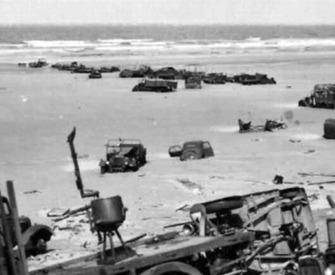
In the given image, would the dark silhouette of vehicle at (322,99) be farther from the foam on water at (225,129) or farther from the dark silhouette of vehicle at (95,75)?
the dark silhouette of vehicle at (95,75)

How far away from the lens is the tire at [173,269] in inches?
523

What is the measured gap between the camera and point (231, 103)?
52.3 metres

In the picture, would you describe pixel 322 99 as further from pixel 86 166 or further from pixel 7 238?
Answer: pixel 7 238

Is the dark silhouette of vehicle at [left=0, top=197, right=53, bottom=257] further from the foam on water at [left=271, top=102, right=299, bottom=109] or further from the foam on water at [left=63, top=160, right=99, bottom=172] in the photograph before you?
the foam on water at [left=271, top=102, right=299, bottom=109]

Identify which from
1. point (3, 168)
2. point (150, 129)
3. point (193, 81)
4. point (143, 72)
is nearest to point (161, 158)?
point (3, 168)

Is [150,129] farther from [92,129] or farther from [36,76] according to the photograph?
[36,76]

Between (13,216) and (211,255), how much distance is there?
20.1ft

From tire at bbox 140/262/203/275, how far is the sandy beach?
485 centimetres

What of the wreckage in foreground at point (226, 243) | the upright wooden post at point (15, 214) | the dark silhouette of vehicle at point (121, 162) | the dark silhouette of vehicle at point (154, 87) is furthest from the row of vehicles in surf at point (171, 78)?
the upright wooden post at point (15, 214)

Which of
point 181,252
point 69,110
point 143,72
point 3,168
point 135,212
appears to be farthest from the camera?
point 143,72

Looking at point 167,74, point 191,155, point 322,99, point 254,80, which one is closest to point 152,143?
point 191,155

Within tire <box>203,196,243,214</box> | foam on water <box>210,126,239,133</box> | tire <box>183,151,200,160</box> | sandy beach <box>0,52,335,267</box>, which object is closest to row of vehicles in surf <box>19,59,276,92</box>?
sandy beach <box>0,52,335,267</box>

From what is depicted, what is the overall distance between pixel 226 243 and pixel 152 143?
22.3 metres

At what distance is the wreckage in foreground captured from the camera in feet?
44.2
